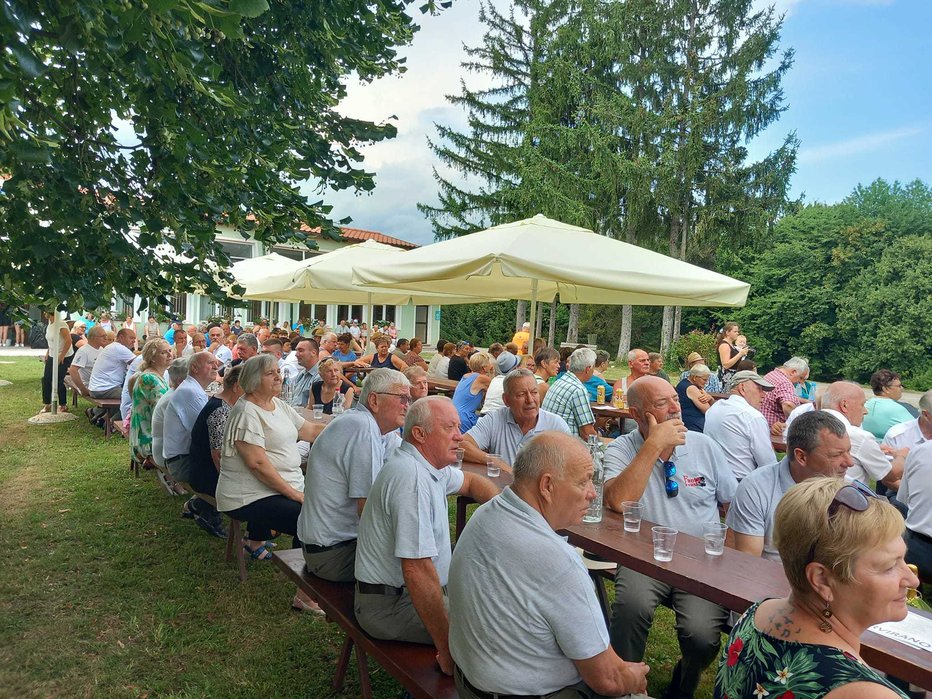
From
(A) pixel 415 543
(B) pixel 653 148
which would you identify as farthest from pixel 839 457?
(B) pixel 653 148

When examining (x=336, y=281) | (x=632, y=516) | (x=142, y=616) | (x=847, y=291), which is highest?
(x=847, y=291)

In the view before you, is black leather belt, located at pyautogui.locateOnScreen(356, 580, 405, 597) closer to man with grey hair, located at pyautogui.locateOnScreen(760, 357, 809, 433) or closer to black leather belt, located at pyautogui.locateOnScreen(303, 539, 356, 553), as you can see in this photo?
black leather belt, located at pyautogui.locateOnScreen(303, 539, 356, 553)

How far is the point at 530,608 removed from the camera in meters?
1.85

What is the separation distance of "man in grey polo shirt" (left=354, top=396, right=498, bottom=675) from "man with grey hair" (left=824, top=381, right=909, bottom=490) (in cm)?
293

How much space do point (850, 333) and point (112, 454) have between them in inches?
936

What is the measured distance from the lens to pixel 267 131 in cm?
390

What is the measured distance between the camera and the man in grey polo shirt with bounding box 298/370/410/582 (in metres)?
3.09

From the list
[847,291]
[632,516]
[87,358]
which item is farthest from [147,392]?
[847,291]

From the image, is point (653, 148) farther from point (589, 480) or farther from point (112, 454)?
point (589, 480)

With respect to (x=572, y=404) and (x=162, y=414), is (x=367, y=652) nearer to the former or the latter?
(x=572, y=404)

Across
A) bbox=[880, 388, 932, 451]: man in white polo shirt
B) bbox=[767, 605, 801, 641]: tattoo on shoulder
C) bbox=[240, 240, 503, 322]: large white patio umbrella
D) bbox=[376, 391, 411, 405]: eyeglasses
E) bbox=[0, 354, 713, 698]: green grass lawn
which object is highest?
bbox=[240, 240, 503, 322]: large white patio umbrella

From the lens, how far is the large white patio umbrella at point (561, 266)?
18.2 ft

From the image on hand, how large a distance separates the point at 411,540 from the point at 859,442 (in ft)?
11.4

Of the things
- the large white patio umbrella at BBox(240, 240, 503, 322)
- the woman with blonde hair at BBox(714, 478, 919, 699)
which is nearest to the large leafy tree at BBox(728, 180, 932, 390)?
the large white patio umbrella at BBox(240, 240, 503, 322)
